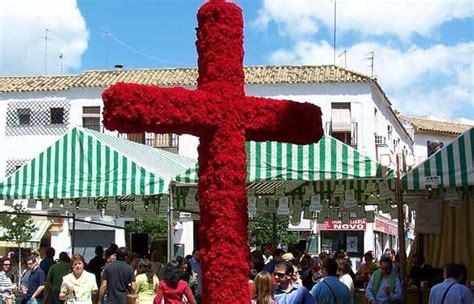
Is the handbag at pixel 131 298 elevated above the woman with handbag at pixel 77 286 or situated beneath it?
situated beneath

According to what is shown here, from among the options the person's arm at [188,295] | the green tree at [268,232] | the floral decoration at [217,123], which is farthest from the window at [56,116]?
the floral decoration at [217,123]

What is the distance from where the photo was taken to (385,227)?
3928 cm

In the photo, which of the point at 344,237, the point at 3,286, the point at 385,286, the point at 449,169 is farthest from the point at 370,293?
the point at 344,237

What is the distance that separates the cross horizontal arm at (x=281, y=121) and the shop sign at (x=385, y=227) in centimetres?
2964

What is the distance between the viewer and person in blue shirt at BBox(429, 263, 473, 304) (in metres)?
8.12

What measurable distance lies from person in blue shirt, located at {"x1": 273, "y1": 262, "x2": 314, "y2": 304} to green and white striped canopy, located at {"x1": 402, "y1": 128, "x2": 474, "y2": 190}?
3167 millimetres

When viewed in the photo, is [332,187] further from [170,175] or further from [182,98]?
[182,98]

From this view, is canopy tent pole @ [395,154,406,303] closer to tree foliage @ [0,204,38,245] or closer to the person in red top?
the person in red top

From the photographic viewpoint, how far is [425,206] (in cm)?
1355

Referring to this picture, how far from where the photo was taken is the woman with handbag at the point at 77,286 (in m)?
10.6

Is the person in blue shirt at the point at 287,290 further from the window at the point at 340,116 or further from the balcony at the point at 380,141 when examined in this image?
the balcony at the point at 380,141


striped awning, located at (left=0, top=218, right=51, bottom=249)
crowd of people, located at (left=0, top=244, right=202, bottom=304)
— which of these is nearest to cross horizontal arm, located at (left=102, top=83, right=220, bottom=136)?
crowd of people, located at (left=0, top=244, right=202, bottom=304)

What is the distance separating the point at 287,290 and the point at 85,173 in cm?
585

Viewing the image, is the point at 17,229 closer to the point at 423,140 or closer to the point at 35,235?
the point at 35,235
